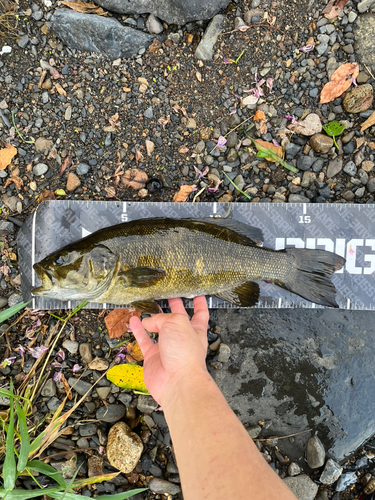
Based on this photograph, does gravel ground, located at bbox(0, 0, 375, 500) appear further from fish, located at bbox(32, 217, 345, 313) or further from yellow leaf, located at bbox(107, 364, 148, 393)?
fish, located at bbox(32, 217, 345, 313)

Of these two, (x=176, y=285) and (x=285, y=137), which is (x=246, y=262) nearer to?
(x=176, y=285)

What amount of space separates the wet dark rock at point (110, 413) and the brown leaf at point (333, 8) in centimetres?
558

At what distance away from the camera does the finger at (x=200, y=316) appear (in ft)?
11.3

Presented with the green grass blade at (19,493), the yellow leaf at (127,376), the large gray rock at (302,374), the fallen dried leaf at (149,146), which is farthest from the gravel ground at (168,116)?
the large gray rock at (302,374)

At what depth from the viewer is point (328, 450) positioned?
4074 millimetres

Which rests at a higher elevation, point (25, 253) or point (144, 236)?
point (144, 236)

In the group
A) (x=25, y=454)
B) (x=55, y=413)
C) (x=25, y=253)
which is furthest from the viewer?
(x=25, y=253)

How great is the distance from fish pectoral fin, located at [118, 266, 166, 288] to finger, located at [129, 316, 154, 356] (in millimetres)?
373

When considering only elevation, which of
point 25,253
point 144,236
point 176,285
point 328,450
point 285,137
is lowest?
point 328,450

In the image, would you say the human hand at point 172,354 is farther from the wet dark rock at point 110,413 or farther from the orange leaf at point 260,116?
the orange leaf at point 260,116

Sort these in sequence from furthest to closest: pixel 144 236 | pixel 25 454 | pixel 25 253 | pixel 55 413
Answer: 1. pixel 25 253
2. pixel 55 413
3. pixel 144 236
4. pixel 25 454

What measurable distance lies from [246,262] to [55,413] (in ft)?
9.14

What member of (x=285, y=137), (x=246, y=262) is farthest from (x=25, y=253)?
(x=285, y=137)

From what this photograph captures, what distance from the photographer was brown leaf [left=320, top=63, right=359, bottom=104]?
4.21 meters
